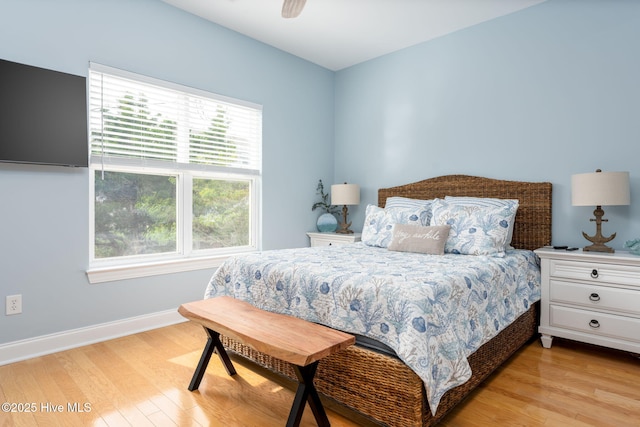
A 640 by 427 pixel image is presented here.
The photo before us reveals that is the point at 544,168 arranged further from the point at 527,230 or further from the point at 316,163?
the point at 316,163

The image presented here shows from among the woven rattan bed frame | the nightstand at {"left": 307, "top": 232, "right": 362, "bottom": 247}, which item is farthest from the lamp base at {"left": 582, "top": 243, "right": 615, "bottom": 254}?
the nightstand at {"left": 307, "top": 232, "right": 362, "bottom": 247}

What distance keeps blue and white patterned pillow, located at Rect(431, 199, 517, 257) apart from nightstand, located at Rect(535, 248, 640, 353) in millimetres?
333

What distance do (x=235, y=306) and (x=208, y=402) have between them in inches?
20.3

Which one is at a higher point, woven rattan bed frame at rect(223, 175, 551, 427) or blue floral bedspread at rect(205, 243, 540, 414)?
blue floral bedspread at rect(205, 243, 540, 414)

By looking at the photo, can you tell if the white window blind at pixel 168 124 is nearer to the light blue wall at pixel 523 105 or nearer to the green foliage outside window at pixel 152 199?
the green foliage outside window at pixel 152 199

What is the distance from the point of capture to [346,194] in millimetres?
4242

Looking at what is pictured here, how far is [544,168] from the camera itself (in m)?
3.20

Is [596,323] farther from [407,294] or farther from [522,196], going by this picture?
[407,294]

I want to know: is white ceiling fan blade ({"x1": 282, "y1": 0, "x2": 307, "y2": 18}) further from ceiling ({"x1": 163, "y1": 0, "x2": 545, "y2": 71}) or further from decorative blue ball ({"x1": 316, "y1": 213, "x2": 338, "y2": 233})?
decorative blue ball ({"x1": 316, "y1": 213, "x2": 338, "y2": 233})

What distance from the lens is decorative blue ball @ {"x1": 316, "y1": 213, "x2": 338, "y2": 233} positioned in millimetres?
4453

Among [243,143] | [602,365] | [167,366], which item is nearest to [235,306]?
[167,366]

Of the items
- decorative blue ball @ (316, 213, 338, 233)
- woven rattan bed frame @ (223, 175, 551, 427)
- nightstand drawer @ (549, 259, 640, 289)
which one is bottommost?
woven rattan bed frame @ (223, 175, 551, 427)

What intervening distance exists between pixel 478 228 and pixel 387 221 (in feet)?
2.59

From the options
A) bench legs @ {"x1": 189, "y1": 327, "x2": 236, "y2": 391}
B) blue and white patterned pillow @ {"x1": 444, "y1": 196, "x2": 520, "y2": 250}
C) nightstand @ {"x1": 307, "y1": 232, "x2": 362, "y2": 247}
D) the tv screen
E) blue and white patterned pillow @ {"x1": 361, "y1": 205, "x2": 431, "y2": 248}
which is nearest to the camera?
bench legs @ {"x1": 189, "y1": 327, "x2": 236, "y2": 391}
